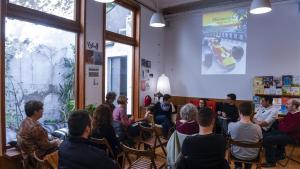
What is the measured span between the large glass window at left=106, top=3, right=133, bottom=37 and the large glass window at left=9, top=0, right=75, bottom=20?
0.95 metres

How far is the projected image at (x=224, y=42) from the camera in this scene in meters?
5.87

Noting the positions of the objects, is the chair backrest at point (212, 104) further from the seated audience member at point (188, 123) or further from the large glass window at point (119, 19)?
the seated audience member at point (188, 123)

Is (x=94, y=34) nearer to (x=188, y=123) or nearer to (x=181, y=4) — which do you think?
(x=188, y=123)

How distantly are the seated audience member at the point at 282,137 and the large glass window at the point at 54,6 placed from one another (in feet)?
12.3

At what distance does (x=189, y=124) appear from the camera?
2684mm

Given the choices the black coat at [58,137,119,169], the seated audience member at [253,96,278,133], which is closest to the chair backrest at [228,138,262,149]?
the seated audience member at [253,96,278,133]

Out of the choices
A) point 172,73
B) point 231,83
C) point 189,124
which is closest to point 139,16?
point 172,73

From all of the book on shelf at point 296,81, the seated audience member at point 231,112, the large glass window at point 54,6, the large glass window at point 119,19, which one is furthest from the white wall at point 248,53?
the large glass window at point 54,6

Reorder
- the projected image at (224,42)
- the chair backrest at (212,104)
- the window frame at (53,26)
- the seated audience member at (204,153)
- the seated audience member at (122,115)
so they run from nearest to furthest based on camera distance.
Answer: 1. the seated audience member at (204,153)
2. the window frame at (53,26)
3. the seated audience member at (122,115)
4. the chair backrest at (212,104)
5. the projected image at (224,42)

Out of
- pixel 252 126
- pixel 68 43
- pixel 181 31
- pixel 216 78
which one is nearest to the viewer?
pixel 252 126

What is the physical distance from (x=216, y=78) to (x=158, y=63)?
1.59 metres

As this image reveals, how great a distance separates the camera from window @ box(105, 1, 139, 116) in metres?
5.16

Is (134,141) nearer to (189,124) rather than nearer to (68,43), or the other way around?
(189,124)

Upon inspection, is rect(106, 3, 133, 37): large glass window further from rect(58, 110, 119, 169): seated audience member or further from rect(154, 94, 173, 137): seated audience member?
rect(58, 110, 119, 169): seated audience member
